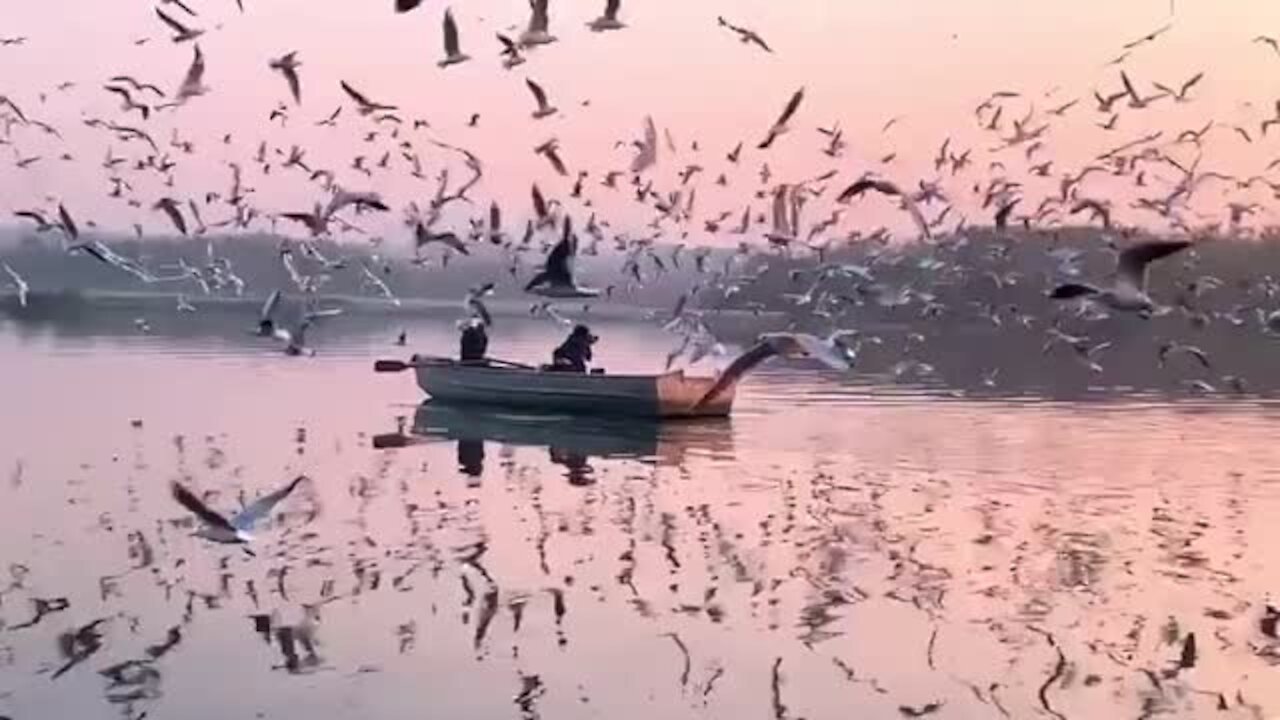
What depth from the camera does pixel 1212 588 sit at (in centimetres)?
1594

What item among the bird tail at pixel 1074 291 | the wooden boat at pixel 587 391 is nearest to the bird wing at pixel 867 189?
the bird tail at pixel 1074 291

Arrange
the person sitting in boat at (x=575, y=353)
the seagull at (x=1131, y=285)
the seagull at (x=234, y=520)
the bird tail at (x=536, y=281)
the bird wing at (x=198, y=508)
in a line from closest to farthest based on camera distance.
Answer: the bird wing at (x=198, y=508), the seagull at (x=234, y=520), the seagull at (x=1131, y=285), the bird tail at (x=536, y=281), the person sitting in boat at (x=575, y=353)

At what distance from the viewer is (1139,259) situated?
1744 centimetres

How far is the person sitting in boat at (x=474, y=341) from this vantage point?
3541 cm

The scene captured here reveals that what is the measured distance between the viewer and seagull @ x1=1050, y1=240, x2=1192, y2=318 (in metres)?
17.1

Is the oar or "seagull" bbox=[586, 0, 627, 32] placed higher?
"seagull" bbox=[586, 0, 627, 32]

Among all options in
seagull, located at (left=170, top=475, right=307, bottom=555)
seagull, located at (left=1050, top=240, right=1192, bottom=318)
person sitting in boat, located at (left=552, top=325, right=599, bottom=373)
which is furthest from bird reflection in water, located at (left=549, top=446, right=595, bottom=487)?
seagull, located at (left=170, top=475, right=307, bottom=555)

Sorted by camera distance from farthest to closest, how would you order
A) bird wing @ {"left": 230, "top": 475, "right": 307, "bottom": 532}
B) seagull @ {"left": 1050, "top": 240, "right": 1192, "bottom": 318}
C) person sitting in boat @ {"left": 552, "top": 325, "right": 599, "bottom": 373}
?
person sitting in boat @ {"left": 552, "top": 325, "right": 599, "bottom": 373} → seagull @ {"left": 1050, "top": 240, "right": 1192, "bottom": 318} → bird wing @ {"left": 230, "top": 475, "right": 307, "bottom": 532}

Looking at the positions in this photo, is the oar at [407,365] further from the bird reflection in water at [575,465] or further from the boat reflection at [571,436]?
the bird reflection in water at [575,465]

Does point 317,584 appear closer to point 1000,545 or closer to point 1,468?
point 1000,545

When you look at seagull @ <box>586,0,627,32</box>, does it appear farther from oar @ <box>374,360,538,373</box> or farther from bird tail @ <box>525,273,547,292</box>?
oar @ <box>374,360,538,373</box>

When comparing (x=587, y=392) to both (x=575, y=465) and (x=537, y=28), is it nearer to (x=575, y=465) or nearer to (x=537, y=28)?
(x=575, y=465)

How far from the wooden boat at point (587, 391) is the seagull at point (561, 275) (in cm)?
1239

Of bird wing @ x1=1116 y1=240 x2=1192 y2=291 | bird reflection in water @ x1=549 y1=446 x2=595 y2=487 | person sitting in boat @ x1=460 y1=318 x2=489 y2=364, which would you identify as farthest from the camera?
person sitting in boat @ x1=460 y1=318 x2=489 y2=364
